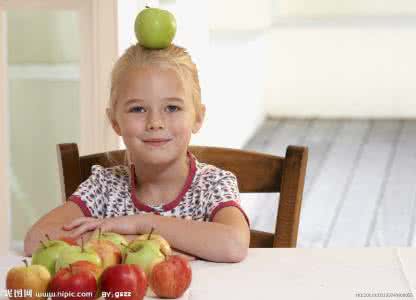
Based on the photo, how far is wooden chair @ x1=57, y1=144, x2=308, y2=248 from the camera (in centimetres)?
178

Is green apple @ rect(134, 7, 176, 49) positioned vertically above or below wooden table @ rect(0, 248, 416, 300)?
above

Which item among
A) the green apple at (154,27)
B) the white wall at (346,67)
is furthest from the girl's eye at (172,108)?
the white wall at (346,67)

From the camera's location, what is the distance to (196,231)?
5.19ft

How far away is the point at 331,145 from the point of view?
5.95 metres

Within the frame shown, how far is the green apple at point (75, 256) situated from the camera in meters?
1.25

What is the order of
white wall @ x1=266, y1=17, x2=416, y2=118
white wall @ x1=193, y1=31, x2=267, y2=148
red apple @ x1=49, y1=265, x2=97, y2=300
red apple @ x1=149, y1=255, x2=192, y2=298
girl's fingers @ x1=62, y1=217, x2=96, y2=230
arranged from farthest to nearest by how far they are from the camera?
white wall @ x1=266, y1=17, x2=416, y2=118
white wall @ x1=193, y1=31, x2=267, y2=148
girl's fingers @ x1=62, y1=217, x2=96, y2=230
red apple @ x1=149, y1=255, x2=192, y2=298
red apple @ x1=49, y1=265, x2=97, y2=300

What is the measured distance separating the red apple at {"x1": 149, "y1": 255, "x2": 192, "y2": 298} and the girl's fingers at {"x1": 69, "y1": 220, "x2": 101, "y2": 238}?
14.4 inches

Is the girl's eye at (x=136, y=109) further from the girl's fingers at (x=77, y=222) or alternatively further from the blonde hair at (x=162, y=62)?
the girl's fingers at (x=77, y=222)

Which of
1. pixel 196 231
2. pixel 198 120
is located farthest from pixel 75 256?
pixel 198 120

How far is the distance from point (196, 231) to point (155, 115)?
25 cm

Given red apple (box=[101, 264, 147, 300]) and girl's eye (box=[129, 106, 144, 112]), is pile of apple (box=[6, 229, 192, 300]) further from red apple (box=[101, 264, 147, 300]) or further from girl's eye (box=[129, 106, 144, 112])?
girl's eye (box=[129, 106, 144, 112])

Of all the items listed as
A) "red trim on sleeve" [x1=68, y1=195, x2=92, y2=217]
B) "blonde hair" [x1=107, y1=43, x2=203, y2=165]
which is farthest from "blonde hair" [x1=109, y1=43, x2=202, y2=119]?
"red trim on sleeve" [x1=68, y1=195, x2=92, y2=217]

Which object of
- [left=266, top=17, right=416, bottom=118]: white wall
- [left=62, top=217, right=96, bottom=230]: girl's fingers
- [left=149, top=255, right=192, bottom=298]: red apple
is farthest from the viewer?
[left=266, top=17, right=416, bottom=118]: white wall

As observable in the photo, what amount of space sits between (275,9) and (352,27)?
59 centimetres
